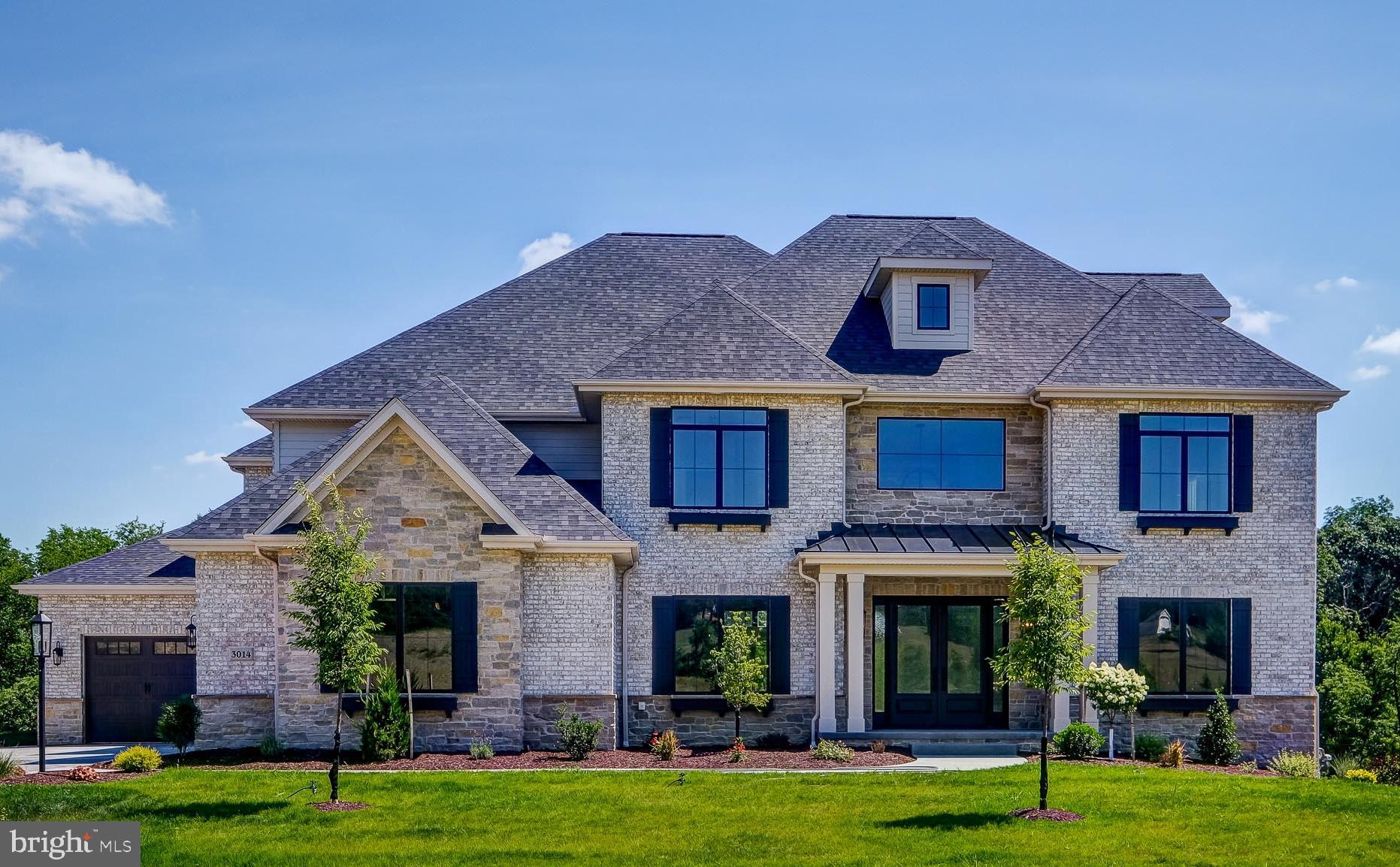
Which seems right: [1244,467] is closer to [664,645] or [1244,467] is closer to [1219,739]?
[1219,739]

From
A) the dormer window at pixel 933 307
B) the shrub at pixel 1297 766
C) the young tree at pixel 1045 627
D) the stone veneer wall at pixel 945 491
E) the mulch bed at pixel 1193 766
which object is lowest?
the mulch bed at pixel 1193 766

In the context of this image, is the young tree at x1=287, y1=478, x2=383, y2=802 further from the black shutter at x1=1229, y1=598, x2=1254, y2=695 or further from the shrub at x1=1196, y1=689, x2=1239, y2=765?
the black shutter at x1=1229, y1=598, x2=1254, y2=695

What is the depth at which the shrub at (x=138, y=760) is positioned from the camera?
54.6 ft

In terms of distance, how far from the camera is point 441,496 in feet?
59.8

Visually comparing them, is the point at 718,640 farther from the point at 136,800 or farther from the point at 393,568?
the point at 136,800

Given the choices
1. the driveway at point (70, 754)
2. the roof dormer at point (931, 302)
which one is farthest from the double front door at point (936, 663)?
the driveway at point (70, 754)

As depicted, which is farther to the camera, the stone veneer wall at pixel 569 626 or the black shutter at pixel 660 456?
the black shutter at pixel 660 456

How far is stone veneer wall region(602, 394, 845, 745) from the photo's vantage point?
20.0m

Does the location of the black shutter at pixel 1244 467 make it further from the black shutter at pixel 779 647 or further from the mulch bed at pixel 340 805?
the mulch bed at pixel 340 805

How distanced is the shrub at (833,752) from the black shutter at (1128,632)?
5.45m

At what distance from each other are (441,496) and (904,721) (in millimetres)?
8846

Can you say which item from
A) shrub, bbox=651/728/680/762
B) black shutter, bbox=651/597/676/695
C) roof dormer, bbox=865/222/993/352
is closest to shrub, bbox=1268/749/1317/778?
roof dormer, bbox=865/222/993/352

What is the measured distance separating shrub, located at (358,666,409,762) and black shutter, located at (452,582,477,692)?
94cm

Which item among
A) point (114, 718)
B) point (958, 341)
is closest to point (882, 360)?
point (958, 341)
